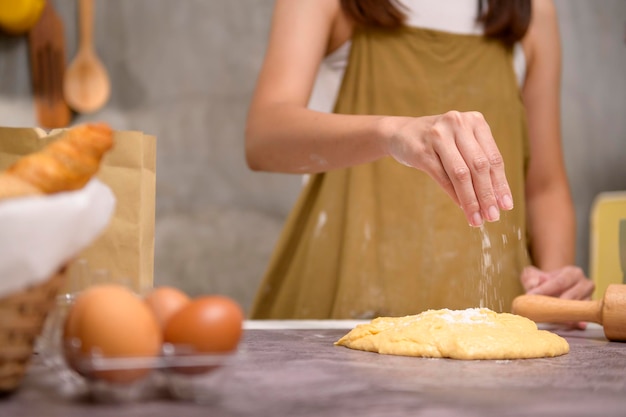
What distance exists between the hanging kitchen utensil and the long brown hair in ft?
3.68

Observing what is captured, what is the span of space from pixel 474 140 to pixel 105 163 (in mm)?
459

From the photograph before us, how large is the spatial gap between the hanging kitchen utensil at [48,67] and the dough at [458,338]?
1.64 metres

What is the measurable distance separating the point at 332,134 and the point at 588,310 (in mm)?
496

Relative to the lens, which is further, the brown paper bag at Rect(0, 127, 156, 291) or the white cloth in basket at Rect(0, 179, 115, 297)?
the brown paper bag at Rect(0, 127, 156, 291)

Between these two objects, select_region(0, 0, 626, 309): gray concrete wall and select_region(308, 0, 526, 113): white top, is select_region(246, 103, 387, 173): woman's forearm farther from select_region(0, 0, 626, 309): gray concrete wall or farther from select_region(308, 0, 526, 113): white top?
select_region(0, 0, 626, 309): gray concrete wall

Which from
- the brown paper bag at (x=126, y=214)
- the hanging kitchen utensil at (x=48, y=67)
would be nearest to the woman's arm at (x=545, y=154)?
the brown paper bag at (x=126, y=214)

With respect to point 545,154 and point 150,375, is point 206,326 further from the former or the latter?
point 545,154

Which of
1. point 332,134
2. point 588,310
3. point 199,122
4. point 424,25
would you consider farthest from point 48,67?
point 588,310

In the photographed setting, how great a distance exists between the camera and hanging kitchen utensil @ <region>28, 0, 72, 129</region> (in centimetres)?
227

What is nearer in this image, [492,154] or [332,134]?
[492,154]

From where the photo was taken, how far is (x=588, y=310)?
111 centimetres

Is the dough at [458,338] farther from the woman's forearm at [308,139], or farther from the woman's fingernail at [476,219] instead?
the woman's forearm at [308,139]

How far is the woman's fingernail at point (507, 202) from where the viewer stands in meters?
0.96

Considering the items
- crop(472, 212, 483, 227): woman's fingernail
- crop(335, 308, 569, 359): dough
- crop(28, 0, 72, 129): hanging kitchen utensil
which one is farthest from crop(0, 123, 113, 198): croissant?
crop(28, 0, 72, 129): hanging kitchen utensil
